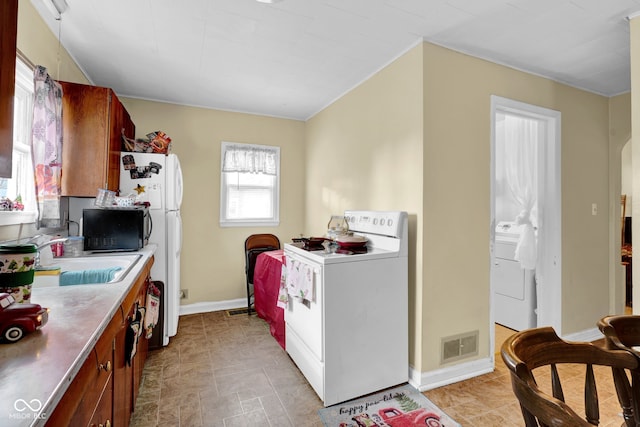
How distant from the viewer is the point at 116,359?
1324mm

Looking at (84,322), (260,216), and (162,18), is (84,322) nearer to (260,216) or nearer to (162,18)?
(162,18)

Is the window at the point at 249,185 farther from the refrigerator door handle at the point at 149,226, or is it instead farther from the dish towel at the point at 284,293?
the dish towel at the point at 284,293

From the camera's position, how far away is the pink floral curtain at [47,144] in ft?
6.25

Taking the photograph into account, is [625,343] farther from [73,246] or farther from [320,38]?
[73,246]

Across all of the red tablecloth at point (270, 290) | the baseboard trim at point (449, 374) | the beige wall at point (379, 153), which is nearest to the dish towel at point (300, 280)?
the red tablecloth at point (270, 290)

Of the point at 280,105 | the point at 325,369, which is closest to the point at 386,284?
the point at 325,369

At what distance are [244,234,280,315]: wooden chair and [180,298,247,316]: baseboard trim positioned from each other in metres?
0.16

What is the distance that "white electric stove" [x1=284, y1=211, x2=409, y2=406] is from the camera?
2.06 meters

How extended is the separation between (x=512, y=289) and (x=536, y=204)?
958mm

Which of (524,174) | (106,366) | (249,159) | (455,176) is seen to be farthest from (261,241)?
(524,174)

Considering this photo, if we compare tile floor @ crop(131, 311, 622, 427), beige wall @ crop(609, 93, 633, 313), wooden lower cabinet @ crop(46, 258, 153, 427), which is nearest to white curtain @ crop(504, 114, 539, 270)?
beige wall @ crop(609, 93, 633, 313)

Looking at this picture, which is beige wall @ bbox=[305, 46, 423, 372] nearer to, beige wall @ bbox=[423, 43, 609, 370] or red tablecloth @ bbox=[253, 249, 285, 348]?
beige wall @ bbox=[423, 43, 609, 370]

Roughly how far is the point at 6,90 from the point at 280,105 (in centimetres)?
299

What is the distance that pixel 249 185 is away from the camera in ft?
13.7
